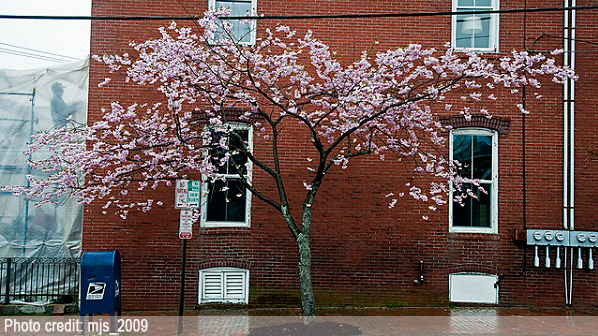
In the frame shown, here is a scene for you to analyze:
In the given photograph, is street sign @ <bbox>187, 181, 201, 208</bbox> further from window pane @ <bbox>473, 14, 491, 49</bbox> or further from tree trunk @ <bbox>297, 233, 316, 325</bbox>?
window pane @ <bbox>473, 14, 491, 49</bbox>

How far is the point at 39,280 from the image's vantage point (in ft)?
38.6

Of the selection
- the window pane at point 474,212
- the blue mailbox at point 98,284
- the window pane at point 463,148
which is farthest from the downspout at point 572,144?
the blue mailbox at point 98,284

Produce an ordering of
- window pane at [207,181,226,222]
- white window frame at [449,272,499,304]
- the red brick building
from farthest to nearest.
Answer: window pane at [207,181,226,222]
white window frame at [449,272,499,304]
the red brick building

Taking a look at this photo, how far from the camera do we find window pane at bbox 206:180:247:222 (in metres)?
12.0

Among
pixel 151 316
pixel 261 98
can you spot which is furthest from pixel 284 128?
pixel 151 316

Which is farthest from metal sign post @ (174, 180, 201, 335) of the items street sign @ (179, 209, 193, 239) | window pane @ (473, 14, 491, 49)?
window pane @ (473, 14, 491, 49)

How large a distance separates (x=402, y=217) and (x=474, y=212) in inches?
65.1

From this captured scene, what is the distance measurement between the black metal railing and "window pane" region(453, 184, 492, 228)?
26.3 feet

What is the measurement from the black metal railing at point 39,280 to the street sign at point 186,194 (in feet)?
11.5

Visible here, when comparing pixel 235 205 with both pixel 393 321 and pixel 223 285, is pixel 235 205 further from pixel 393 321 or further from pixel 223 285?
pixel 393 321

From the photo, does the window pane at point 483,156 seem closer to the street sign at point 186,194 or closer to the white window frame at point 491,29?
the white window frame at point 491,29

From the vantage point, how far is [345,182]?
11812 millimetres

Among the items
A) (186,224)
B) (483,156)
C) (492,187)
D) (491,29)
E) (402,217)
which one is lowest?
(186,224)

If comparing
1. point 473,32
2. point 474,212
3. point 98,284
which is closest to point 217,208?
point 98,284
